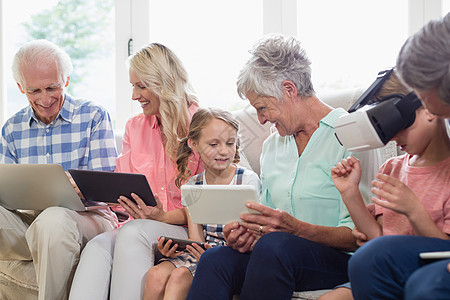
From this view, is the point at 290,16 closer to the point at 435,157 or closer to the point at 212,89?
the point at 212,89

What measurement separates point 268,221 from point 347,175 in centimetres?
26

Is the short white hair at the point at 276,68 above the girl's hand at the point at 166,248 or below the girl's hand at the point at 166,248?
above

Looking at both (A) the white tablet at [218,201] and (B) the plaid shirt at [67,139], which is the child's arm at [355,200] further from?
(B) the plaid shirt at [67,139]

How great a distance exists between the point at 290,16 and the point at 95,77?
1382mm

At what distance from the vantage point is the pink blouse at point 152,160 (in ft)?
7.63

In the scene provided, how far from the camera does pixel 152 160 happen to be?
7.86 feet

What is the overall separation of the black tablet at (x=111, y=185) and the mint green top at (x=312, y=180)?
0.44 metres

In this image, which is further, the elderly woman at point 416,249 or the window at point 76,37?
the window at point 76,37

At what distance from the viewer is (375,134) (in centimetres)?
137

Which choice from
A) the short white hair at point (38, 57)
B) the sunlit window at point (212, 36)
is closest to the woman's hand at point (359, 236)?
the short white hair at point (38, 57)

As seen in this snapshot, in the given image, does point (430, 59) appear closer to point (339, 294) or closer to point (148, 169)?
point (339, 294)

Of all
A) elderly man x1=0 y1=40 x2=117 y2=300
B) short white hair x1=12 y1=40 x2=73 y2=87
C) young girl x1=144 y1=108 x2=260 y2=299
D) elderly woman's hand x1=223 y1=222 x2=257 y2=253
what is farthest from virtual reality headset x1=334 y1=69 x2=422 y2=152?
short white hair x1=12 y1=40 x2=73 y2=87

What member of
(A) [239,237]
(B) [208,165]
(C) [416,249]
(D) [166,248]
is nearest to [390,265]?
(C) [416,249]

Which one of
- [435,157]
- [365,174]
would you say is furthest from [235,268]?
[435,157]
